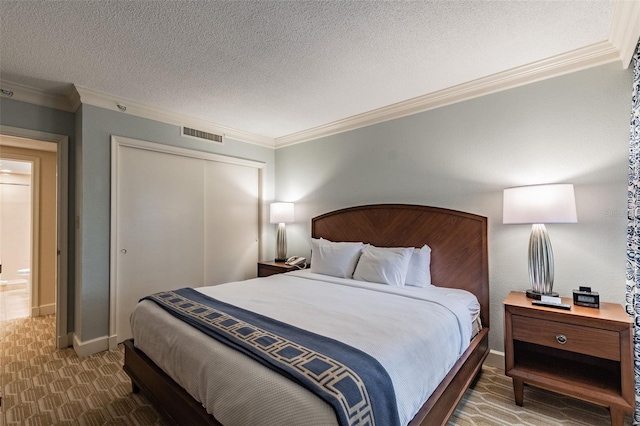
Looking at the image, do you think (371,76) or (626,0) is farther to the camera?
(371,76)

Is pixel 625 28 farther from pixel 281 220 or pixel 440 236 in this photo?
pixel 281 220

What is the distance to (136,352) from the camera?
212 centimetres

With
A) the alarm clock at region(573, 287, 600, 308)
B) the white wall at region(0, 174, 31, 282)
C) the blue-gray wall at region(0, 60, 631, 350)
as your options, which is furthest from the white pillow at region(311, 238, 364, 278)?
the white wall at region(0, 174, 31, 282)

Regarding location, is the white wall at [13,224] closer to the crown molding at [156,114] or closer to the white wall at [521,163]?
the crown molding at [156,114]

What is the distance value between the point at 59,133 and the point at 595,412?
5.20 m

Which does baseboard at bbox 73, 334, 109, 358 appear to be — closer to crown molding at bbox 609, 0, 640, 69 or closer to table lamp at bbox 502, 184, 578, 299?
table lamp at bbox 502, 184, 578, 299

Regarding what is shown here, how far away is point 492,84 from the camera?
105 inches

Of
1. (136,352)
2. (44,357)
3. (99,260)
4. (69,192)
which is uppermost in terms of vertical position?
(69,192)

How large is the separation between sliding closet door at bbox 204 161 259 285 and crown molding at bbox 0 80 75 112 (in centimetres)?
155

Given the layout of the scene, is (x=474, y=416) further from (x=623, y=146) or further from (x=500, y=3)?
(x=500, y=3)

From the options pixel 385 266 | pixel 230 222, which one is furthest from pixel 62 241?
pixel 385 266

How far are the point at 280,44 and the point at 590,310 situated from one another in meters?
2.83

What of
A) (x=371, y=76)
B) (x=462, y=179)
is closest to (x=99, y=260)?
(x=371, y=76)

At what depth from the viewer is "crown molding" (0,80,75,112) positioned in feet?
8.93
